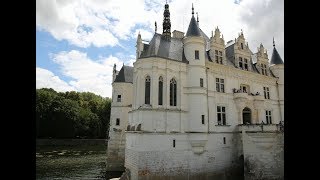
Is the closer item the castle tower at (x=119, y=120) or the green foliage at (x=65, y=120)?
the castle tower at (x=119, y=120)

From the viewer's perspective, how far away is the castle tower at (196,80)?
813 inches

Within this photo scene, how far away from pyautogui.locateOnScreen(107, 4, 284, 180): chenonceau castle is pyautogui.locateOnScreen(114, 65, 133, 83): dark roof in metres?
7.97

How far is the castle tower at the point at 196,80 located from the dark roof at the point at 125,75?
10.3 metres

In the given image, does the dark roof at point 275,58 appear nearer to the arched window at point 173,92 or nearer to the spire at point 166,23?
the spire at point 166,23

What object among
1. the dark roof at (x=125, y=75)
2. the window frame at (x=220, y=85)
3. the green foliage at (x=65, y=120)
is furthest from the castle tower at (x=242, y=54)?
the green foliage at (x=65, y=120)

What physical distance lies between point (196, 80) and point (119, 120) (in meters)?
12.4

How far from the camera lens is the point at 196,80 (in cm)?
2117

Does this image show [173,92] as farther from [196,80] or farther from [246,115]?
[246,115]

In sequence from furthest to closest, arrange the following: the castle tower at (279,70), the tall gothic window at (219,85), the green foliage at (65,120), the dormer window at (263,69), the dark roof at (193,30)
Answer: the green foliage at (65,120), the castle tower at (279,70), the dormer window at (263,69), the tall gothic window at (219,85), the dark roof at (193,30)
